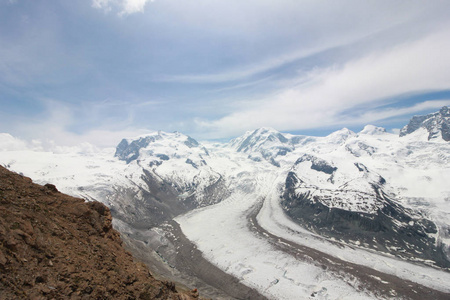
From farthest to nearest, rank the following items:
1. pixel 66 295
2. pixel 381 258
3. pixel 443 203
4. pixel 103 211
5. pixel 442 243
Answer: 1. pixel 443 203
2. pixel 442 243
3. pixel 381 258
4. pixel 103 211
5. pixel 66 295

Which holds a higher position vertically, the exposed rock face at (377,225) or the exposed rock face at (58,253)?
the exposed rock face at (58,253)

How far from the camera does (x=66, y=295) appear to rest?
14.7m

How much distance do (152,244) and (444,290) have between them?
423 feet

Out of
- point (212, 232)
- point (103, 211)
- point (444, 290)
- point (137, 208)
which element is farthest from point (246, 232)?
point (103, 211)

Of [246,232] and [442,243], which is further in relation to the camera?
[246,232]

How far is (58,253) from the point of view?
17.2 metres

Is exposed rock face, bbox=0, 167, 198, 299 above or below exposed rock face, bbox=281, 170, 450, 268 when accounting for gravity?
above

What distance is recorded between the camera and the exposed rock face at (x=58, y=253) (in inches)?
555

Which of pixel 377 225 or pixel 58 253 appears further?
pixel 377 225

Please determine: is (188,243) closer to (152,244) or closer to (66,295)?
(152,244)

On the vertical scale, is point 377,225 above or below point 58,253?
below

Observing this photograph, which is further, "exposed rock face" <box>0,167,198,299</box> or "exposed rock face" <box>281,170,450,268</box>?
"exposed rock face" <box>281,170,450,268</box>

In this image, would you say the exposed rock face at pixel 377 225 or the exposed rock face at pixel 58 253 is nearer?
the exposed rock face at pixel 58 253

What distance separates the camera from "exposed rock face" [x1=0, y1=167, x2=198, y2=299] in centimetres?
1411
